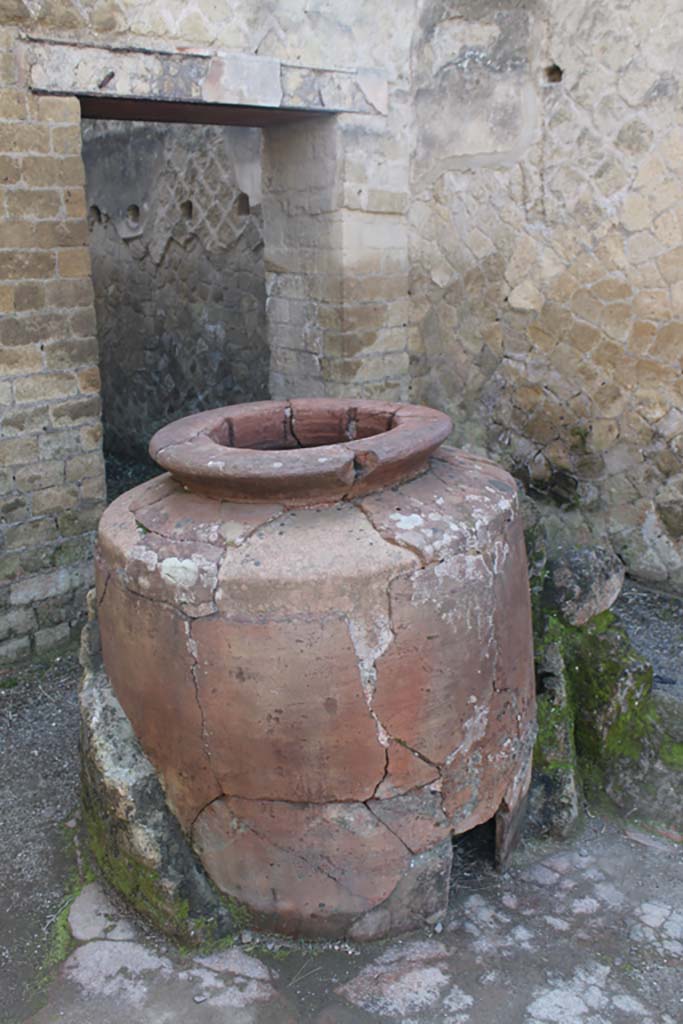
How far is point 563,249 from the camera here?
169 inches

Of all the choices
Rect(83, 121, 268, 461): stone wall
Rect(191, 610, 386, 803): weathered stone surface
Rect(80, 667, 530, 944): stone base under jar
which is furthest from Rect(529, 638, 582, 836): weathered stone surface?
Rect(83, 121, 268, 461): stone wall

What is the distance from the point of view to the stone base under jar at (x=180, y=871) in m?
2.47

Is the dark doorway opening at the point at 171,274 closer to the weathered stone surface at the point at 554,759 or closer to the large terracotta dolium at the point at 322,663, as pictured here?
the weathered stone surface at the point at 554,759

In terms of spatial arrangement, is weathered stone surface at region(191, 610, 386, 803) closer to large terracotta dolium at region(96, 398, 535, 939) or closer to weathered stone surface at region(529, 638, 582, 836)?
large terracotta dolium at region(96, 398, 535, 939)

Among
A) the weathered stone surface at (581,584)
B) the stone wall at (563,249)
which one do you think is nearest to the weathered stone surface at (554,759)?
the weathered stone surface at (581,584)

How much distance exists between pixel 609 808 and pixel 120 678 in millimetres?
1737

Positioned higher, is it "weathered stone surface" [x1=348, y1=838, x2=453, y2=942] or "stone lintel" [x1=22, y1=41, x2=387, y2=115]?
"stone lintel" [x1=22, y1=41, x2=387, y2=115]

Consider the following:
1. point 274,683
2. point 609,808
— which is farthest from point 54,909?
point 609,808

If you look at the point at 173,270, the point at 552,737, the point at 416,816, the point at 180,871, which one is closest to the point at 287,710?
the point at 416,816

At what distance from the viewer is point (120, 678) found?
104 inches

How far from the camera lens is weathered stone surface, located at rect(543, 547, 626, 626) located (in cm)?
325

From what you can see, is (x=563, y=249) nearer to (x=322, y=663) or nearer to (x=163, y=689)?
(x=322, y=663)

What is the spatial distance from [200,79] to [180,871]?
129 inches

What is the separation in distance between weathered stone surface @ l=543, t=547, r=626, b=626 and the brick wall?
84.9 inches
